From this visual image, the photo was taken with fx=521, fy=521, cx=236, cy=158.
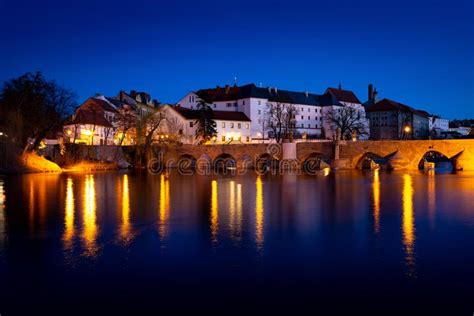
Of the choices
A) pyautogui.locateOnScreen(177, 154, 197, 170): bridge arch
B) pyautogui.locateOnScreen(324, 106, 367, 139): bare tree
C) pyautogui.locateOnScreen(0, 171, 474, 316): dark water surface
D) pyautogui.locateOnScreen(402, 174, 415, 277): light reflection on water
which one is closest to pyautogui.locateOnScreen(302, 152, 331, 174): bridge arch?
pyautogui.locateOnScreen(177, 154, 197, 170): bridge arch

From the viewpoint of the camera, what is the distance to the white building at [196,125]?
242 ft

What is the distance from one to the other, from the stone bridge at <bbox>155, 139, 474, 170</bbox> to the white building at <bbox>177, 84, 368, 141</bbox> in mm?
17275

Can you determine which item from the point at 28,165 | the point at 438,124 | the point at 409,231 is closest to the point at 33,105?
the point at 28,165

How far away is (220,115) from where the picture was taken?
3147 inches

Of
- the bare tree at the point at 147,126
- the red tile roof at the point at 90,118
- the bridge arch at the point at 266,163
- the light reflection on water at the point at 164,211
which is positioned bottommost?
the light reflection on water at the point at 164,211

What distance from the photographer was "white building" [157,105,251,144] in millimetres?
73688

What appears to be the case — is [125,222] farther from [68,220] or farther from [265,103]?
[265,103]

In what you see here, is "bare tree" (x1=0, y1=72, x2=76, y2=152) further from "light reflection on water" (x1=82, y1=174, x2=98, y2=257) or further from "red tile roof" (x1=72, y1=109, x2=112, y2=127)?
"light reflection on water" (x1=82, y1=174, x2=98, y2=257)

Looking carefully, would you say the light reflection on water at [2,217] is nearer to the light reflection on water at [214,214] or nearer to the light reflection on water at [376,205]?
the light reflection on water at [214,214]

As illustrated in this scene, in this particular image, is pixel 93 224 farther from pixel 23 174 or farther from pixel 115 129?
pixel 115 129

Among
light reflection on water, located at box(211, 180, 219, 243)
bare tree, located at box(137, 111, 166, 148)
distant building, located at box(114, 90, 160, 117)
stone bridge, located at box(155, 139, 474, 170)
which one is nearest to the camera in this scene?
light reflection on water, located at box(211, 180, 219, 243)

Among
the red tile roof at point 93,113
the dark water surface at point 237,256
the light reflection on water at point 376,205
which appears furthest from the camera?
the red tile roof at point 93,113

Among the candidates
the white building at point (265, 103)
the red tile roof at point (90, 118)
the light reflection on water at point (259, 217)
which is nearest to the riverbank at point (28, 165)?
the red tile roof at point (90, 118)

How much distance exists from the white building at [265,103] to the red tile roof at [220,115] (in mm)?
1837
